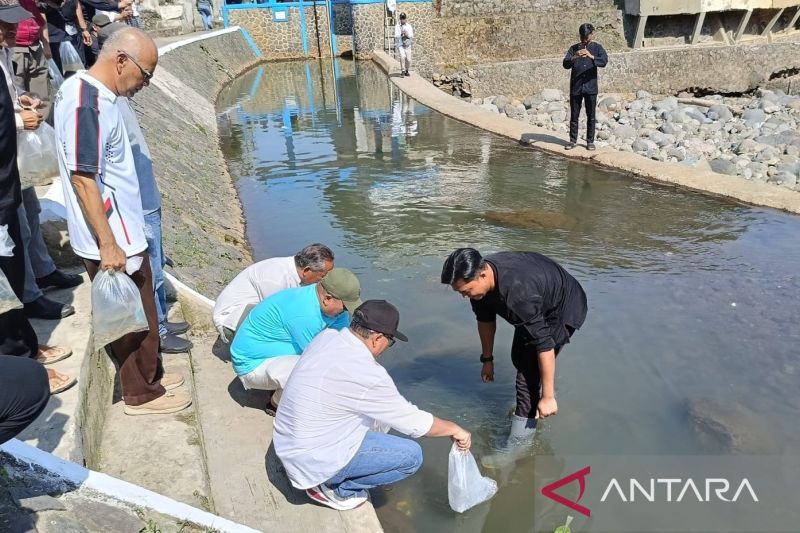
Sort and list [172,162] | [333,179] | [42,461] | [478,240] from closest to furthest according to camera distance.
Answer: [42,461] → [478,240] → [172,162] → [333,179]

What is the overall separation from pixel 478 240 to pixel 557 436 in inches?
131

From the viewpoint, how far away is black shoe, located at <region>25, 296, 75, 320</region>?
12.0 feet

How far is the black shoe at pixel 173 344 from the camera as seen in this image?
4.15 metres

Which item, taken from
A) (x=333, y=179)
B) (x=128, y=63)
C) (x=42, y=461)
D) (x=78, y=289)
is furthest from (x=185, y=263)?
(x=333, y=179)

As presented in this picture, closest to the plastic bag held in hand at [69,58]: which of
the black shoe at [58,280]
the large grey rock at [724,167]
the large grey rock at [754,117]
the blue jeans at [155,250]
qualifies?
the black shoe at [58,280]

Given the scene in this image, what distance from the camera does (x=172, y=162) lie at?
27.2ft

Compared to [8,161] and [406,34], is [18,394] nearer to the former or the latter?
[8,161]

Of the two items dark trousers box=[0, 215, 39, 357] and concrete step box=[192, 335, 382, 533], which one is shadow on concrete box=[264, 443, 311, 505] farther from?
dark trousers box=[0, 215, 39, 357]

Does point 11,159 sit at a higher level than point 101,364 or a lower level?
higher

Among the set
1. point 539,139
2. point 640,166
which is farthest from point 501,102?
point 640,166

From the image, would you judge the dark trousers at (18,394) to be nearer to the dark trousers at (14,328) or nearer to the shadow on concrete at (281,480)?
the dark trousers at (14,328)

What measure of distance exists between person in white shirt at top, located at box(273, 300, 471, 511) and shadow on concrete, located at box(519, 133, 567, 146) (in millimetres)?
8498

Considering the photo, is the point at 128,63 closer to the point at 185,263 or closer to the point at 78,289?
the point at 78,289

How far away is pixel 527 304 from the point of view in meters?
3.31
